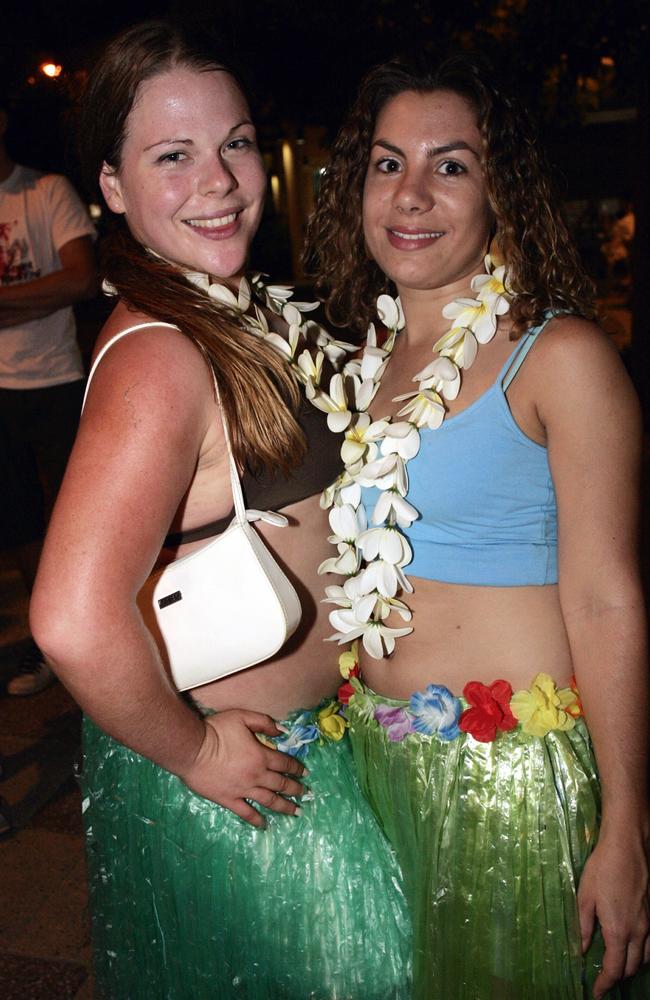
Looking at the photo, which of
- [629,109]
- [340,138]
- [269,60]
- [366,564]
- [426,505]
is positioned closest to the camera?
[426,505]

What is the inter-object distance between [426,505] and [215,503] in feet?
1.26

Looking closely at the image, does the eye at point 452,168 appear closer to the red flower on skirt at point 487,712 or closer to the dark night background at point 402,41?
the red flower on skirt at point 487,712

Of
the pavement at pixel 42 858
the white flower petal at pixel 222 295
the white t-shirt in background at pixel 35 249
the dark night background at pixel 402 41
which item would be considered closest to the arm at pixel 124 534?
the white flower petal at pixel 222 295

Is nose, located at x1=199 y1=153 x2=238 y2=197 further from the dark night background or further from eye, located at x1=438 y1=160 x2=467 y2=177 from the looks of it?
the dark night background

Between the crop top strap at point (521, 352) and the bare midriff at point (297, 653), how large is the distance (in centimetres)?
43

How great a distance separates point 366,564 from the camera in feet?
5.67

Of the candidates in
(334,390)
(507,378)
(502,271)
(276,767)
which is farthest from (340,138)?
(276,767)

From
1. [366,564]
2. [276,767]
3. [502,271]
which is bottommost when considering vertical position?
[276,767]

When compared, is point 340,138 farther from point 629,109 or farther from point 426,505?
point 629,109

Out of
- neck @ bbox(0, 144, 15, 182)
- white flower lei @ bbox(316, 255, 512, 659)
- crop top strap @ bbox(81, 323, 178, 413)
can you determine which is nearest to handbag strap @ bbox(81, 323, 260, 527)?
crop top strap @ bbox(81, 323, 178, 413)

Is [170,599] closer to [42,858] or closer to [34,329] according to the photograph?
[42,858]

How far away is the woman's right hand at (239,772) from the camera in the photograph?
4.64ft

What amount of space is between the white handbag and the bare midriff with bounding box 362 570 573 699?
12.0 inches

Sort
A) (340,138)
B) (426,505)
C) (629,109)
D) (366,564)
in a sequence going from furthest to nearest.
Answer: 1. (629,109)
2. (340,138)
3. (366,564)
4. (426,505)
